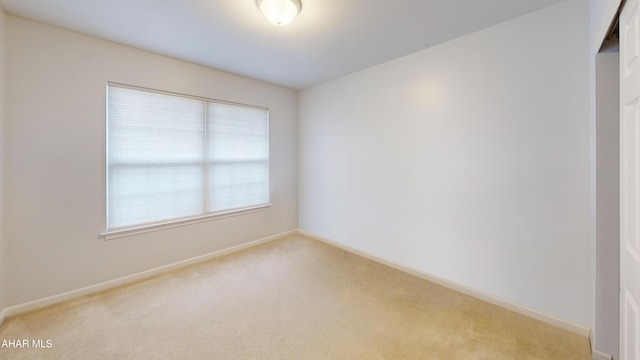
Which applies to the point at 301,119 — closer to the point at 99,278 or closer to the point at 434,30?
the point at 434,30

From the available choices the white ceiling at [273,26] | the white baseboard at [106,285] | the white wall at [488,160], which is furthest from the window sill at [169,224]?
the white ceiling at [273,26]

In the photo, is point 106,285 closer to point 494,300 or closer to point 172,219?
point 172,219

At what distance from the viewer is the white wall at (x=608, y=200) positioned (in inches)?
61.4

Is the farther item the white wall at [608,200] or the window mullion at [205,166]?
the window mullion at [205,166]

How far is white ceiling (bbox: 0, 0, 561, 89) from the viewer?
198cm

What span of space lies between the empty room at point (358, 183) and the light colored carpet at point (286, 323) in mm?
19

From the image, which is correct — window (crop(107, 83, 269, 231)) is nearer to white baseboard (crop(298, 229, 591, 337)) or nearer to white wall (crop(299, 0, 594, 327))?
white wall (crop(299, 0, 594, 327))

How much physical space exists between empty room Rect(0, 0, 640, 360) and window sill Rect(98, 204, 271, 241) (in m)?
0.02

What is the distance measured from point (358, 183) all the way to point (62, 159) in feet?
10.5

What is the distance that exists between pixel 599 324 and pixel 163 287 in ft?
11.8

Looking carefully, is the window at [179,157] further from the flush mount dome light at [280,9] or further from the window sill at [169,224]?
the flush mount dome light at [280,9]

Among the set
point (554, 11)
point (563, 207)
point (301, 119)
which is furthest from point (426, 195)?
point (301, 119)

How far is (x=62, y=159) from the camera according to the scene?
235cm

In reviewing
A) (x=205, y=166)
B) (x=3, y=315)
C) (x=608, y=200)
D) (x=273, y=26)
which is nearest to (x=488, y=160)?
(x=608, y=200)
